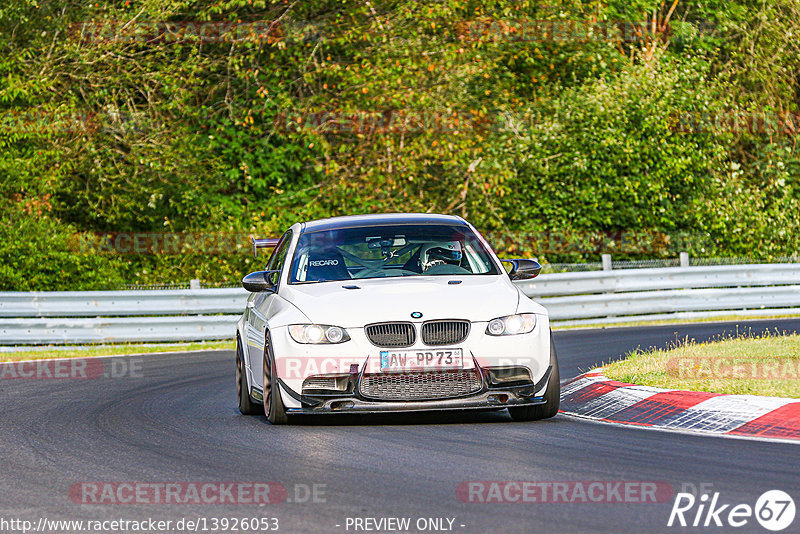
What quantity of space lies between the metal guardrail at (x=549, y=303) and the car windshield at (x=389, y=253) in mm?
9786

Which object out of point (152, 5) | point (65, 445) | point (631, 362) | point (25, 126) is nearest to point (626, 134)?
point (152, 5)

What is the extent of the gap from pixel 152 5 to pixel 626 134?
10235mm

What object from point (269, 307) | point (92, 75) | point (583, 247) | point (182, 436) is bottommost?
point (583, 247)

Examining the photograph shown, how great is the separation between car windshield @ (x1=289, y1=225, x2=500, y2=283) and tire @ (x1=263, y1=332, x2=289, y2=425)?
0.81m

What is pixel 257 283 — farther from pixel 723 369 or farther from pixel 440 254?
pixel 723 369

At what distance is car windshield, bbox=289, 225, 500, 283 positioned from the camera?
10641mm

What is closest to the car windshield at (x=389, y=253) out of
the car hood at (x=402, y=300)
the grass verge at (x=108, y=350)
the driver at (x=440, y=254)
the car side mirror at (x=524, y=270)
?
the driver at (x=440, y=254)

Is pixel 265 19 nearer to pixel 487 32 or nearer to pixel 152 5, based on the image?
pixel 152 5

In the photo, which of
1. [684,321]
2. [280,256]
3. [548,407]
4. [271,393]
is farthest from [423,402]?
[684,321]

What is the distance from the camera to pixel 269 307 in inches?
412

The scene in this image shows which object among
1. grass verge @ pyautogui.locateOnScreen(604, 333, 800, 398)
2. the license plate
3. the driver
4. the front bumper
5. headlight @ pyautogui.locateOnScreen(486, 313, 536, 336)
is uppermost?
the driver

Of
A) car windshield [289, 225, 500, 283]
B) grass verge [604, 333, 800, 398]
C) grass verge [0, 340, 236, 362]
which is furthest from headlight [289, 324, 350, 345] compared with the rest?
grass verge [0, 340, 236, 362]

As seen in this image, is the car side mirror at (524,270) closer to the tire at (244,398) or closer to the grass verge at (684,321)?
the tire at (244,398)

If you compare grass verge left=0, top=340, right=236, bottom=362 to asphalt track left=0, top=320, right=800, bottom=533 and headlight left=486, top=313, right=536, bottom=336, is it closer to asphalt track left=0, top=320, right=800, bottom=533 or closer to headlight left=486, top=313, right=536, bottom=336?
asphalt track left=0, top=320, right=800, bottom=533
